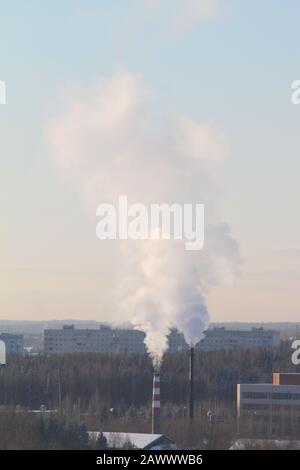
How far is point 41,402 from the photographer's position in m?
58.8

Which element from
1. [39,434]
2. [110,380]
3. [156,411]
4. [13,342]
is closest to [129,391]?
[110,380]

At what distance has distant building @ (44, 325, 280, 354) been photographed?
364 ft

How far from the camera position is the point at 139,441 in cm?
3409

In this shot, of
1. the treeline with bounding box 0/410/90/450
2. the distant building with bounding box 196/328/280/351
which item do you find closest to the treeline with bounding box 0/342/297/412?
the treeline with bounding box 0/410/90/450

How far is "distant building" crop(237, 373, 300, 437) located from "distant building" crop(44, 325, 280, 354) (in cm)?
5720

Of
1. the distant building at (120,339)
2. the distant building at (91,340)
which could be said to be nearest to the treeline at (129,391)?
the distant building at (120,339)

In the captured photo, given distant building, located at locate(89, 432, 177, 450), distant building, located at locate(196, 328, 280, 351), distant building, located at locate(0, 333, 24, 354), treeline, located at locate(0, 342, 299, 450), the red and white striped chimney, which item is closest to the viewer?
distant building, located at locate(89, 432, 177, 450)

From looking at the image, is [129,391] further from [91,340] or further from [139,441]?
[91,340]

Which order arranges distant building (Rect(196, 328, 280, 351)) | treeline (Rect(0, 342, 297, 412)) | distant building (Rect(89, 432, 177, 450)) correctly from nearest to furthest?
distant building (Rect(89, 432, 177, 450)) < treeline (Rect(0, 342, 297, 412)) < distant building (Rect(196, 328, 280, 351))

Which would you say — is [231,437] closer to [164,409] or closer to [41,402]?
[164,409]

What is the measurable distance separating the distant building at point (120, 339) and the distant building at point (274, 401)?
57199mm

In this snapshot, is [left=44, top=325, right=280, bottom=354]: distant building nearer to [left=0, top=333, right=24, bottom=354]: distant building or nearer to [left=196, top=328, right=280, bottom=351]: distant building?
[left=196, top=328, right=280, bottom=351]: distant building

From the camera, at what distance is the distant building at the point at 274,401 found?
162ft

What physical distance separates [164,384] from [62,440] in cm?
2761
